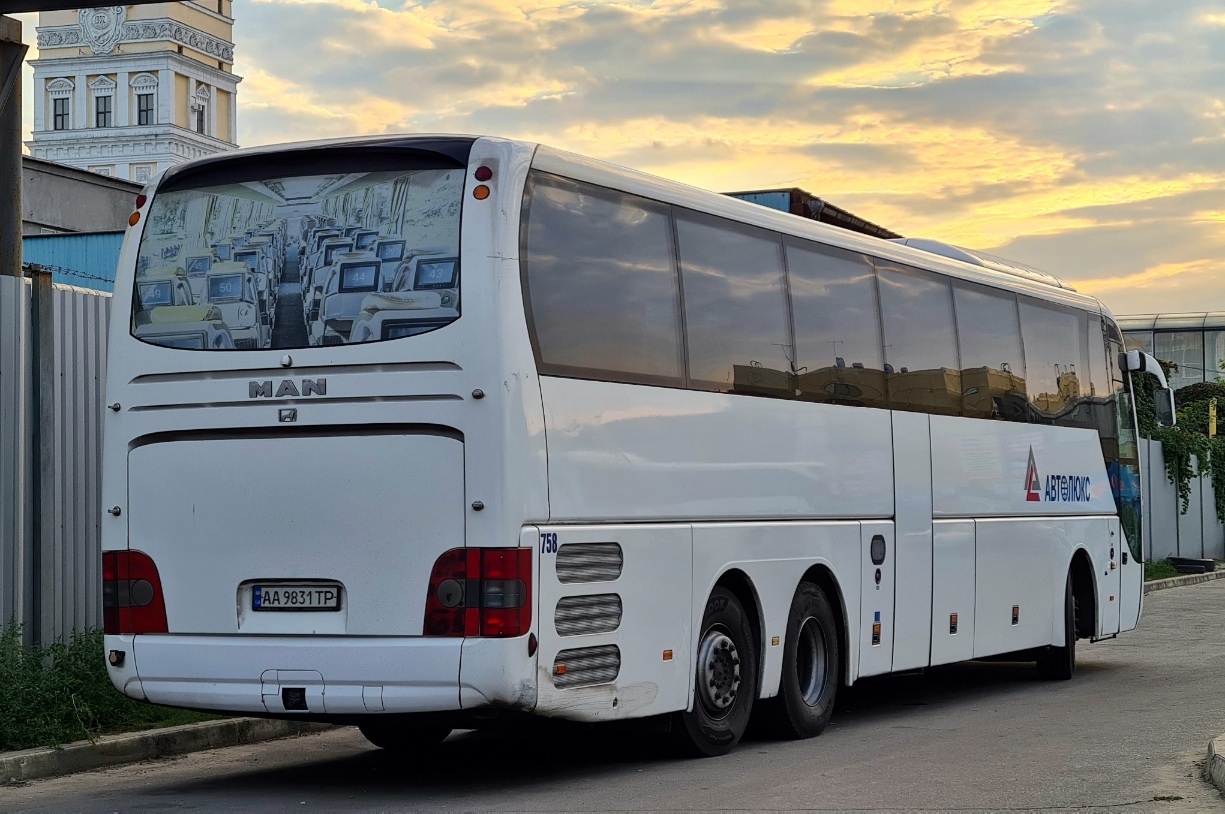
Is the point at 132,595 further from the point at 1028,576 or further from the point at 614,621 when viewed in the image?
the point at 1028,576

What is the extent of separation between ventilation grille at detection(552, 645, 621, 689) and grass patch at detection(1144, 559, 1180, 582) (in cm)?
2631

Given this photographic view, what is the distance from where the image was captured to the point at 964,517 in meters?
14.6

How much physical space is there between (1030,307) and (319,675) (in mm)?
9429

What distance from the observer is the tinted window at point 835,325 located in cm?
1223

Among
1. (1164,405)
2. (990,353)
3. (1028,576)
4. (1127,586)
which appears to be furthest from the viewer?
(1127,586)

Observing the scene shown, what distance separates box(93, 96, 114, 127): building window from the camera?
141375 millimetres

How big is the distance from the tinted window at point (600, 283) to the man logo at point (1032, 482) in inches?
248

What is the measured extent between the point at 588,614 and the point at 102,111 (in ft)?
461

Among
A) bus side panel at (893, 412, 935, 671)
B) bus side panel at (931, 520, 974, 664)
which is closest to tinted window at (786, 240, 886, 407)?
bus side panel at (893, 412, 935, 671)

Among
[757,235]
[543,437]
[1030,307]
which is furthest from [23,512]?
[1030,307]

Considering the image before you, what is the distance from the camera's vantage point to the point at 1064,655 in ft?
55.3

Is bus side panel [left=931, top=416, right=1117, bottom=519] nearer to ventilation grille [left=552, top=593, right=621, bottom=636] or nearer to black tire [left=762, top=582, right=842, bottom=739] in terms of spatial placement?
black tire [left=762, top=582, right=842, bottom=739]

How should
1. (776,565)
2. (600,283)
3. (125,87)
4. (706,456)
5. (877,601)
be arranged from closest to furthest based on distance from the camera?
(600,283) < (706,456) < (776,565) < (877,601) < (125,87)

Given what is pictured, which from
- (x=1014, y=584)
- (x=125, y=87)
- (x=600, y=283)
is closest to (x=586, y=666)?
(x=600, y=283)
